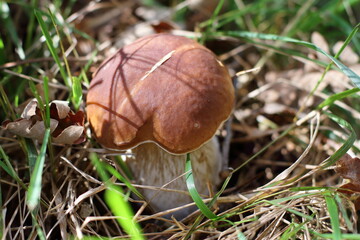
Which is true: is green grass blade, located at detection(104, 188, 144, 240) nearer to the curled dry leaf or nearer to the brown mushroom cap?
the brown mushroom cap

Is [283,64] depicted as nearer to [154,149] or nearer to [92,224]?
[154,149]

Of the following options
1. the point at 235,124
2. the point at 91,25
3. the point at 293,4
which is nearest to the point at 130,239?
the point at 235,124

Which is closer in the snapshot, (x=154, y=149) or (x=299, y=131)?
(x=154, y=149)

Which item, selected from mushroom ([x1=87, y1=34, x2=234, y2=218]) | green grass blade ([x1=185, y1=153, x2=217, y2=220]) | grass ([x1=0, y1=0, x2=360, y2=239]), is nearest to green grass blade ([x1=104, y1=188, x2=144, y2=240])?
grass ([x1=0, y1=0, x2=360, y2=239])

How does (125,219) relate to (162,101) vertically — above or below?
below

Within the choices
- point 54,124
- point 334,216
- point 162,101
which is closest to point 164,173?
point 162,101

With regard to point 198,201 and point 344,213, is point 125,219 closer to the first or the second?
point 198,201

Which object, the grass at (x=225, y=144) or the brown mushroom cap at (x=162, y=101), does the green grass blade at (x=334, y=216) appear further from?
the brown mushroom cap at (x=162, y=101)
